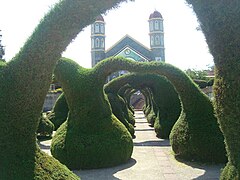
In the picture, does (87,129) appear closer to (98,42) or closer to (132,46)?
(132,46)

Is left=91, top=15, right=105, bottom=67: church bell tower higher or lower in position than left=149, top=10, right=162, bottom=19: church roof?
lower

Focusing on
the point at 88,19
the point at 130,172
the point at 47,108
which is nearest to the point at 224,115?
the point at 88,19

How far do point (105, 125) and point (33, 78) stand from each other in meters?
4.19

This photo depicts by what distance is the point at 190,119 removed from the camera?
9.31m

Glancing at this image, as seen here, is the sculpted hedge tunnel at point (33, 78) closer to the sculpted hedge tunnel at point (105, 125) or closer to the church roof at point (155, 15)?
the sculpted hedge tunnel at point (105, 125)

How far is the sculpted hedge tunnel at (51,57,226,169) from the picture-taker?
331 inches

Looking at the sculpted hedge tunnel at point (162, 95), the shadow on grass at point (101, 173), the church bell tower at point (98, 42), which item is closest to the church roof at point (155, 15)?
the church bell tower at point (98, 42)

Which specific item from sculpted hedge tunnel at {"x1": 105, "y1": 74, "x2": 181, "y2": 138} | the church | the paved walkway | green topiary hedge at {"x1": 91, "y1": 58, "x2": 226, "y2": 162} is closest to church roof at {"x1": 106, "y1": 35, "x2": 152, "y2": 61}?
the church

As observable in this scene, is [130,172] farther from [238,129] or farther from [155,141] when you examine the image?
[155,141]

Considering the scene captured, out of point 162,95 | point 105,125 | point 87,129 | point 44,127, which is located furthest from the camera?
point 44,127

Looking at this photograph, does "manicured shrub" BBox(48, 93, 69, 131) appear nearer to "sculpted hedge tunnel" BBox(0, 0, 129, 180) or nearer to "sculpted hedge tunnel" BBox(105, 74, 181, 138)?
"sculpted hedge tunnel" BBox(105, 74, 181, 138)

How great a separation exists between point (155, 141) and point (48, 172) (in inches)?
364

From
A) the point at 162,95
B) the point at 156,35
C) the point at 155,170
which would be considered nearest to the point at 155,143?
the point at 162,95

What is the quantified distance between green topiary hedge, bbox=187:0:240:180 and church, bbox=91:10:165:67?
54.1 meters
